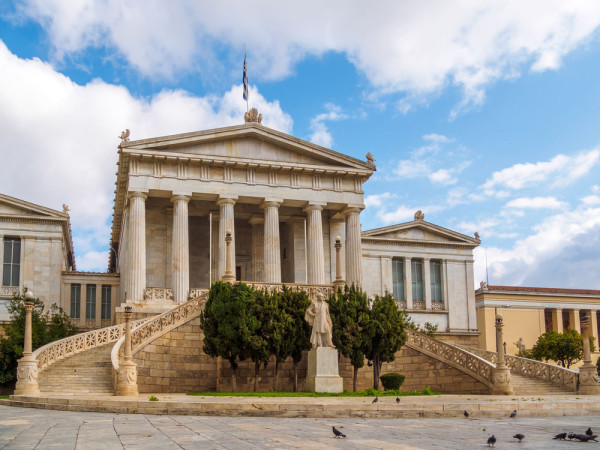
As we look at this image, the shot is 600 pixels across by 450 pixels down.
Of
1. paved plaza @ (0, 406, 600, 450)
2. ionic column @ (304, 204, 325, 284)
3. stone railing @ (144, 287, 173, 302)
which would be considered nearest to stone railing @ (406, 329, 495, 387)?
ionic column @ (304, 204, 325, 284)

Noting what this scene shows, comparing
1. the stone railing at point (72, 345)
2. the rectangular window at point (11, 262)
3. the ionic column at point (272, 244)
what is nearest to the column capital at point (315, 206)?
the ionic column at point (272, 244)

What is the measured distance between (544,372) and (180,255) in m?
21.3

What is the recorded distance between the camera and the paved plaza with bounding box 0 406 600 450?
13391 millimetres

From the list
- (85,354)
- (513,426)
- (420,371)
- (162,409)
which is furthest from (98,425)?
(420,371)

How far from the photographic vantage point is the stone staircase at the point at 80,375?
29422 mm

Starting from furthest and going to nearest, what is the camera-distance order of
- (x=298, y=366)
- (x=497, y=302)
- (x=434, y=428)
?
(x=497, y=302), (x=298, y=366), (x=434, y=428)

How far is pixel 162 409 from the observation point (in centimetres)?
2100

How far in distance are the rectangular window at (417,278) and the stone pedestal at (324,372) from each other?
28.9m

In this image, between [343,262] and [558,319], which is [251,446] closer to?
[343,262]

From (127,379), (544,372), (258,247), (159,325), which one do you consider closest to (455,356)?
(544,372)

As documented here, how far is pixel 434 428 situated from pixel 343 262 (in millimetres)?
35645

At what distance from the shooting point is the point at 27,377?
28359 millimetres

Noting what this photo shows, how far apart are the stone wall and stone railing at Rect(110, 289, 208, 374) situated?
0.80 feet

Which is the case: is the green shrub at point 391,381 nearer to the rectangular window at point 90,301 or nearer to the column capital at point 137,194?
the column capital at point 137,194
